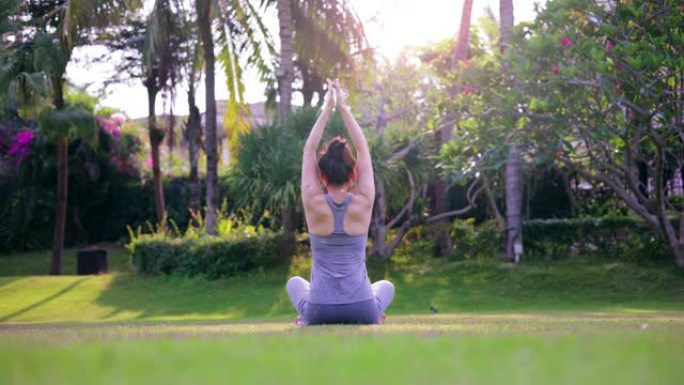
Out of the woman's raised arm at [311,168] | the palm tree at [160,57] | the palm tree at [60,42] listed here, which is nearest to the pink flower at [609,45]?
the woman's raised arm at [311,168]

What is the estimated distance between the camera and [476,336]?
185 inches

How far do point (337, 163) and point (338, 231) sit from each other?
546 mm

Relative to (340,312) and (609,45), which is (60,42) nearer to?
(609,45)

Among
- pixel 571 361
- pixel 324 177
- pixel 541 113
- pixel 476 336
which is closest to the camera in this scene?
pixel 571 361

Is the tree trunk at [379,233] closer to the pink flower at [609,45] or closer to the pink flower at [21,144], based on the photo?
the pink flower at [609,45]

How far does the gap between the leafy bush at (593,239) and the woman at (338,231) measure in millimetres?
13301

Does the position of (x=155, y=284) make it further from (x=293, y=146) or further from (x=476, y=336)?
(x=476, y=336)

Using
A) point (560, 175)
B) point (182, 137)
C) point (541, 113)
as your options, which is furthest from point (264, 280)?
point (182, 137)

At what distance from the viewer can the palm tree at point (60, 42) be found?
63.5 feet

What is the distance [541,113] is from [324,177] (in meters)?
9.53

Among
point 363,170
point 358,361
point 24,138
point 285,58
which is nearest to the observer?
point 358,361

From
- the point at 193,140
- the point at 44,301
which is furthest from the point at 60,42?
the point at 193,140

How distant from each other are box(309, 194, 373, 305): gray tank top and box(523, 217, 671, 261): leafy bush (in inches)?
525

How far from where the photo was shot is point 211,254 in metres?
19.1
